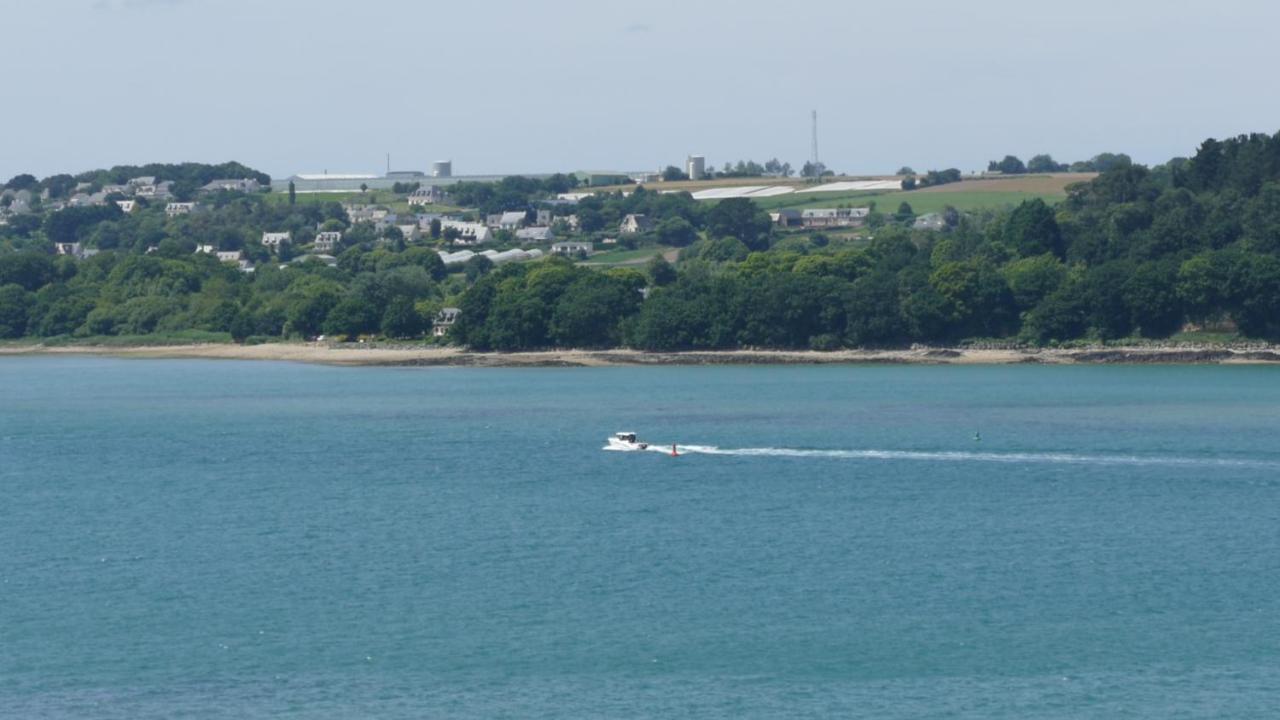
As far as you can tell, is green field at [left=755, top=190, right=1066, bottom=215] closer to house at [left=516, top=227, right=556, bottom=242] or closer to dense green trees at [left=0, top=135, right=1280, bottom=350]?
house at [left=516, top=227, right=556, bottom=242]

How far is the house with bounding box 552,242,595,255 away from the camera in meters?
159

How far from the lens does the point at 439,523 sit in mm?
44438

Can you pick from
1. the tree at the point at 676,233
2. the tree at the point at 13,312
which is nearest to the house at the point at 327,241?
the tree at the point at 676,233

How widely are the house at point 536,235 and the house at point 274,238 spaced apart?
905 inches

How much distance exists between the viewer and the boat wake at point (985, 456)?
174 ft

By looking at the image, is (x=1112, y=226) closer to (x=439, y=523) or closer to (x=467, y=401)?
(x=467, y=401)

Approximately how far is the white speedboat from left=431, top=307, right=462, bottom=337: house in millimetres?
55015

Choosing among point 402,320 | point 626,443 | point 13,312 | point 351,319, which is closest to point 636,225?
point 13,312

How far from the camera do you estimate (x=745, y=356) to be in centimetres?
9912

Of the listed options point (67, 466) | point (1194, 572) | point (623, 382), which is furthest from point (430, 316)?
point (1194, 572)

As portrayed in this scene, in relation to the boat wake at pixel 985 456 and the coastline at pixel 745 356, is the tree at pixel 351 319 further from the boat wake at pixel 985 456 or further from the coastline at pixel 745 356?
the boat wake at pixel 985 456

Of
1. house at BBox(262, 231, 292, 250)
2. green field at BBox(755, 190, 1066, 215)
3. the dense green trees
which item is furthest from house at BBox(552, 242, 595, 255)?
house at BBox(262, 231, 292, 250)

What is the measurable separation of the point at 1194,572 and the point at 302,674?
709 inches

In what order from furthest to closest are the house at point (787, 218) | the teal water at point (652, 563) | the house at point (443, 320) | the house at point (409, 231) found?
the house at point (409, 231) < the house at point (787, 218) < the house at point (443, 320) < the teal water at point (652, 563)
